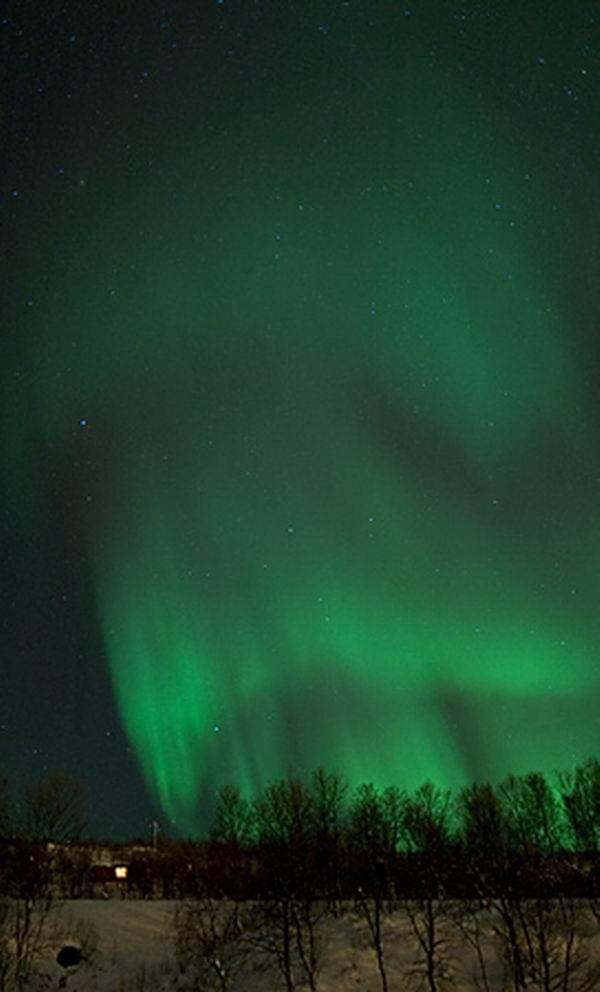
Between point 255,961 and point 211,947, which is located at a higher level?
point 211,947

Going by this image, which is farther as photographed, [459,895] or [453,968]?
[459,895]

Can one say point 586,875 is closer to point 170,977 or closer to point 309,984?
point 309,984

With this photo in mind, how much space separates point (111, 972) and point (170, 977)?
3557 millimetres

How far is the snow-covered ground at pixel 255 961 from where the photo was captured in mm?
51438

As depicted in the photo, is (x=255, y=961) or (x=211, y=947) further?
(x=255, y=961)

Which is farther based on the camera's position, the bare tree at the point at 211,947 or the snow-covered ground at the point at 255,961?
the bare tree at the point at 211,947

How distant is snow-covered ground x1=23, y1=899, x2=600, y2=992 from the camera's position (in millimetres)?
51438

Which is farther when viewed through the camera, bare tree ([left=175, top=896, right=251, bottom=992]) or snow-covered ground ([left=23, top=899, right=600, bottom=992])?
bare tree ([left=175, top=896, right=251, bottom=992])

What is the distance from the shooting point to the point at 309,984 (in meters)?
51.5

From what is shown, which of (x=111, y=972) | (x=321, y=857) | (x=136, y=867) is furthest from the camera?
(x=136, y=867)

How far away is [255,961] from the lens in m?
55.0

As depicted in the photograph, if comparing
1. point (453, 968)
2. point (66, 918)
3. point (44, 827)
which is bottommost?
point (453, 968)

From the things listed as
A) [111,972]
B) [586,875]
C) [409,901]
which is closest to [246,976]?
[111,972]

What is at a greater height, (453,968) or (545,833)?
(545,833)
